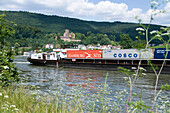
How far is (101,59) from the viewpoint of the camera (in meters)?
40.8

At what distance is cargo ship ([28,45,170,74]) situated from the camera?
34.5 m

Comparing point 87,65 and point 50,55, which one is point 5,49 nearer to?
point 87,65

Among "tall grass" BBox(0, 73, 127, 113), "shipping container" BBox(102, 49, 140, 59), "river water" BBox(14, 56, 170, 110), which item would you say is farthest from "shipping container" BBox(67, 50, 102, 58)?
"tall grass" BBox(0, 73, 127, 113)

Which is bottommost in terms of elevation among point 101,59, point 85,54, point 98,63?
point 98,63

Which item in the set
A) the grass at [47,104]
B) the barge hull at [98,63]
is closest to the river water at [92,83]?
the grass at [47,104]

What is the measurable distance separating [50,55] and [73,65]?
28.6 ft

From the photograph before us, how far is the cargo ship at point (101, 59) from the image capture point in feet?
113

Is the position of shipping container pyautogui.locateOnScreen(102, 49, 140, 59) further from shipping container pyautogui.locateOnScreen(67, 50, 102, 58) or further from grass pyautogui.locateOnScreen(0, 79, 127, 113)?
→ grass pyautogui.locateOnScreen(0, 79, 127, 113)

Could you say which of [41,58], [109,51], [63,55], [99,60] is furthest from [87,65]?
[41,58]

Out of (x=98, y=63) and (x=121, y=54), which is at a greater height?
(x=121, y=54)

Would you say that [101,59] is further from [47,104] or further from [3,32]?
[47,104]

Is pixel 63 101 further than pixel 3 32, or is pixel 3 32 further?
pixel 3 32

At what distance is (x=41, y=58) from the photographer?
5006cm

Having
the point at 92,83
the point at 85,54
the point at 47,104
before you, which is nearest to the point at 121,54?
the point at 85,54
